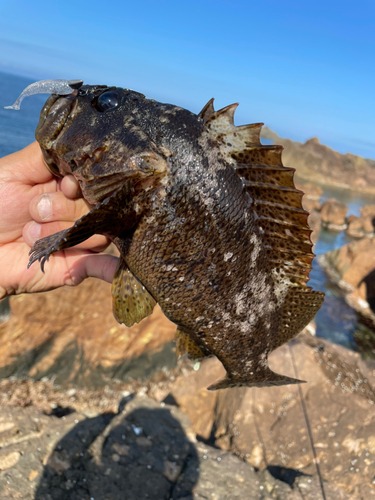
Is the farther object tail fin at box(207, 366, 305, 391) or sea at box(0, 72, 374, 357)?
sea at box(0, 72, 374, 357)

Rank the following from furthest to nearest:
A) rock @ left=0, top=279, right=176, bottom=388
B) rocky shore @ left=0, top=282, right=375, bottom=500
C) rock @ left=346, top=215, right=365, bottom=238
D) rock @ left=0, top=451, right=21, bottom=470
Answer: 1. rock @ left=346, top=215, right=365, bottom=238
2. rock @ left=0, top=279, right=176, bottom=388
3. rocky shore @ left=0, top=282, right=375, bottom=500
4. rock @ left=0, top=451, right=21, bottom=470

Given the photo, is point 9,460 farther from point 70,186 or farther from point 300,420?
point 300,420

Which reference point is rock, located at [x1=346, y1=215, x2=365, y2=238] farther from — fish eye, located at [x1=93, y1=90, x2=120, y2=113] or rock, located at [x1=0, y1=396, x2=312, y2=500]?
fish eye, located at [x1=93, y1=90, x2=120, y2=113]

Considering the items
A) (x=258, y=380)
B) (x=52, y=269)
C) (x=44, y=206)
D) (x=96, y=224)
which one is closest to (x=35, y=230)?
(x=44, y=206)

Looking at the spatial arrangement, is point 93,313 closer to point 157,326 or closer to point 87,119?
point 157,326

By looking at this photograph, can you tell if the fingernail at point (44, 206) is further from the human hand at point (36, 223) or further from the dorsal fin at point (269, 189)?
the dorsal fin at point (269, 189)

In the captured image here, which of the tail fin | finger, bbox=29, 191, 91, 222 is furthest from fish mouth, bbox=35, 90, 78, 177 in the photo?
the tail fin

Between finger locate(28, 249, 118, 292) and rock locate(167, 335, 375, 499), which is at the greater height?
finger locate(28, 249, 118, 292)

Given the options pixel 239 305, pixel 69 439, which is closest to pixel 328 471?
pixel 69 439
